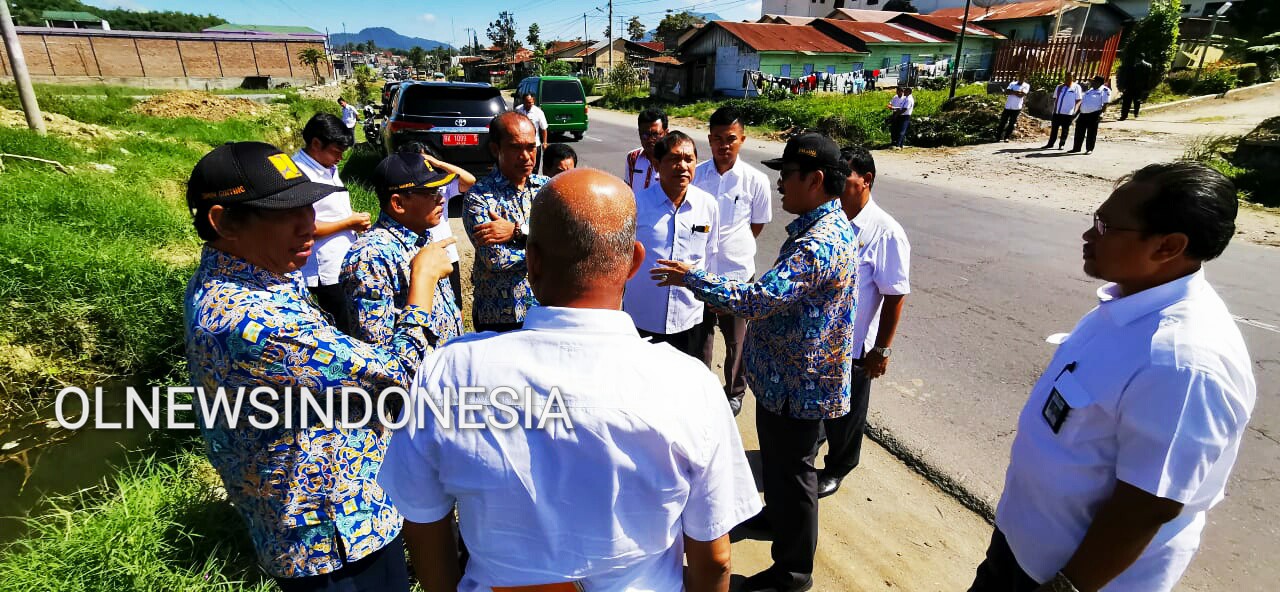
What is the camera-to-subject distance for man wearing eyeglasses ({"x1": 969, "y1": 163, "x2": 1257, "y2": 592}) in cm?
126

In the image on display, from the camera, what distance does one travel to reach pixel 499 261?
9.19 feet

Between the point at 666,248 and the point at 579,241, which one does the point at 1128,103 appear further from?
the point at 579,241

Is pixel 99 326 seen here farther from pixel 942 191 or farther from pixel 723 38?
pixel 723 38

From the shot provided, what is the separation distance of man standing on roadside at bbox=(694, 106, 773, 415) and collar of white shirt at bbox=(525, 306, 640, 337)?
264 cm

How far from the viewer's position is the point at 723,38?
3102 cm

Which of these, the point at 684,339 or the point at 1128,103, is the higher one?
the point at 1128,103

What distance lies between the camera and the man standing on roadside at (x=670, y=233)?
127 inches

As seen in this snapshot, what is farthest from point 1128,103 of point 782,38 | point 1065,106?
point 782,38

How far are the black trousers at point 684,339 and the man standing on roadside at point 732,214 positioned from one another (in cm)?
6

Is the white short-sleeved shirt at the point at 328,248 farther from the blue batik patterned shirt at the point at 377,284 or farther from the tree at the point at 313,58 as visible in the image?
the tree at the point at 313,58

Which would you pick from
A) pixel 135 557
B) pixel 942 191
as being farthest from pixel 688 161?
pixel 942 191

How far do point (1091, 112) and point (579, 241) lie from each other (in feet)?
49.8

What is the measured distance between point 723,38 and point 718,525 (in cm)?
3315

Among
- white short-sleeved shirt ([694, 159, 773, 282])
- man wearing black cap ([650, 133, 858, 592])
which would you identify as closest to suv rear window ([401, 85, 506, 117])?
white short-sleeved shirt ([694, 159, 773, 282])
